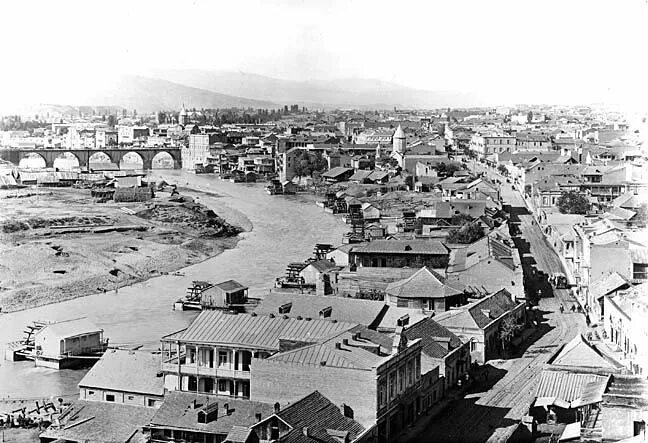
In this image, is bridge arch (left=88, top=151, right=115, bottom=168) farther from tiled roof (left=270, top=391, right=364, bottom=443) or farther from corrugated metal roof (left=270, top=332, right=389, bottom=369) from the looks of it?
tiled roof (left=270, top=391, right=364, bottom=443)

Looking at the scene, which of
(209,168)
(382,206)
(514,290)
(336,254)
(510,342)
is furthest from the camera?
(209,168)

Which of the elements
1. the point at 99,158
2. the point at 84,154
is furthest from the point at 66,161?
the point at 84,154

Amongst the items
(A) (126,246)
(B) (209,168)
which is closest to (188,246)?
(A) (126,246)

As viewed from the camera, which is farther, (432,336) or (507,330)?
(507,330)

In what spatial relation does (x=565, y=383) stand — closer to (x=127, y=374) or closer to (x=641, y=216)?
(x=127, y=374)

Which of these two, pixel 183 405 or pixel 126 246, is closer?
pixel 183 405

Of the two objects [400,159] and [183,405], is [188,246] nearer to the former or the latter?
[183,405]

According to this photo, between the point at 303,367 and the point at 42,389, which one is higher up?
the point at 303,367
